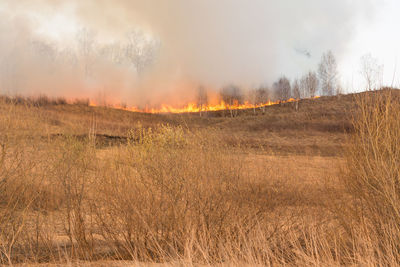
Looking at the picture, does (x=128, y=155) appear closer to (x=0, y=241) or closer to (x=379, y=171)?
(x=0, y=241)

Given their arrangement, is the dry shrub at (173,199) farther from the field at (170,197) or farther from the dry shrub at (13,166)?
the dry shrub at (13,166)

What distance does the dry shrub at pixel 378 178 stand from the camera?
4.15 metres

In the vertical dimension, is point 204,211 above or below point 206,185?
below

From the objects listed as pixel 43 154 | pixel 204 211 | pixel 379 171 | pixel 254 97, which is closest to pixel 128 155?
pixel 43 154

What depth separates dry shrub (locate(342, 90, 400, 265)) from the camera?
4.15 metres

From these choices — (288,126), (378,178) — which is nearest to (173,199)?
(378,178)

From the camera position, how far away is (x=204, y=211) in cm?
545

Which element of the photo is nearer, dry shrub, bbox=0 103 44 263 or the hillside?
dry shrub, bbox=0 103 44 263

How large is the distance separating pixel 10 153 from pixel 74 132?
66.9 inches

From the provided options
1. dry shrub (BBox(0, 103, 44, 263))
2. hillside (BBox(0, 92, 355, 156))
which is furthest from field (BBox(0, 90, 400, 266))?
hillside (BBox(0, 92, 355, 156))

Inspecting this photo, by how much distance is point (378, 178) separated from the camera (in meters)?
4.41

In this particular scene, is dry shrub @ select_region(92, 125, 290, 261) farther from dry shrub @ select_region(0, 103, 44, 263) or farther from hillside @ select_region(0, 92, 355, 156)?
hillside @ select_region(0, 92, 355, 156)

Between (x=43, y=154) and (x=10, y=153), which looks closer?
(x=10, y=153)

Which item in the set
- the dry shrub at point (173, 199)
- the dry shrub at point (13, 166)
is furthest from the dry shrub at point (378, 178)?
the dry shrub at point (13, 166)
